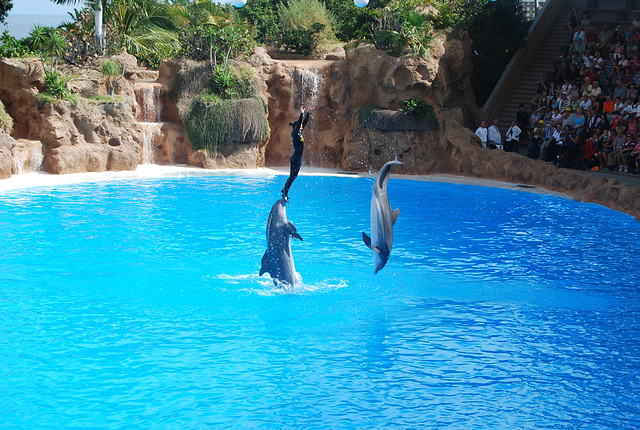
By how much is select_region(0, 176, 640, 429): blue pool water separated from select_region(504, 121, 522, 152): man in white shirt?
247 inches

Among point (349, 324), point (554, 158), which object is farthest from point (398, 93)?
point (349, 324)

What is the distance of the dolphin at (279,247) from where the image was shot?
759cm

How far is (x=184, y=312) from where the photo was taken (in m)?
7.70

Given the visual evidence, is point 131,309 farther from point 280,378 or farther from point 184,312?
point 280,378

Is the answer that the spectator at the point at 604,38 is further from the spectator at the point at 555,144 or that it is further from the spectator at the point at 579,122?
the spectator at the point at 555,144

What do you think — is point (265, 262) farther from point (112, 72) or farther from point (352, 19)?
point (352, 19)

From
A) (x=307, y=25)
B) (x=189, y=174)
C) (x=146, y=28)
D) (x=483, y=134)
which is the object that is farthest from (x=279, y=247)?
(x=146, y=28)

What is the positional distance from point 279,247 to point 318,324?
995 mm

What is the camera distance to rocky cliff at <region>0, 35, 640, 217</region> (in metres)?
17.1

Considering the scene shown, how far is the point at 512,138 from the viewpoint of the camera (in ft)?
62.1

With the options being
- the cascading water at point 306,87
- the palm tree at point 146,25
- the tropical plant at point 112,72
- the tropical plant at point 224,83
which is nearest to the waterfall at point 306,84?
the cascading water at point 306,87

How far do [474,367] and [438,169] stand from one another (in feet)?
42.5

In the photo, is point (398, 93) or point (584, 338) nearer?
point (584, 338)

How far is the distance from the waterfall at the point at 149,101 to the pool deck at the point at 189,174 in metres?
1.97
